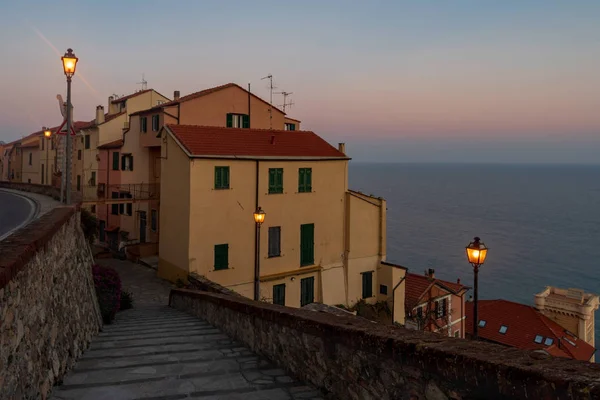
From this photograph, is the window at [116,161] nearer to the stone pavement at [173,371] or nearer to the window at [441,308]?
the stone pavement at [173,371]

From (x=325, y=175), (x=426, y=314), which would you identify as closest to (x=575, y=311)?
(x=426, y=314)

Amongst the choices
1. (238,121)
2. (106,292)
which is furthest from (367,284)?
(106,292)

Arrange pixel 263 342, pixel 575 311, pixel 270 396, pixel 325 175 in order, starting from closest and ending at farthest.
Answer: pixel 270 396 → pixel 263 342 → pixel 325 175 → pixel 575 311

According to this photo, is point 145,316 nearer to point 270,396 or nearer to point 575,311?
point 270,396

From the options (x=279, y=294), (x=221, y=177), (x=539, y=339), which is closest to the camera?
(x=221, y=177)

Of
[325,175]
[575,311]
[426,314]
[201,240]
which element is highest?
[325,175]

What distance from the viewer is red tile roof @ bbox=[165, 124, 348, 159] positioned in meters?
22.7

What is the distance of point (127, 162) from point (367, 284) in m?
19.7

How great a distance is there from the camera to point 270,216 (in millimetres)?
24328

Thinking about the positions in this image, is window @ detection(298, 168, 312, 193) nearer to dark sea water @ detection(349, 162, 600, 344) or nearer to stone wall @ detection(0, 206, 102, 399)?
stone wall @ detection(0, 206, 102, 399)

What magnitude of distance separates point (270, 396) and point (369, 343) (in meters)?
1.72

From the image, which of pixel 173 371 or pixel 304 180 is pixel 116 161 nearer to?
pixel 304 180

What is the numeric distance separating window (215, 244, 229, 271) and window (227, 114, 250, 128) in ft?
32.4

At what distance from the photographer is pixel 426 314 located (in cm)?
3158
